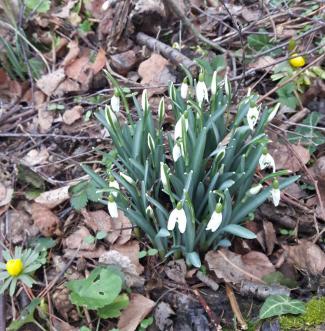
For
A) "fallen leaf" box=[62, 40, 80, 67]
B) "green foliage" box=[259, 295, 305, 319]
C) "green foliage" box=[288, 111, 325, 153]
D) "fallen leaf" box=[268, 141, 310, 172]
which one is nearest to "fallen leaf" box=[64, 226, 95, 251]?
"green foliage" box=[259, 295, 305, 319]

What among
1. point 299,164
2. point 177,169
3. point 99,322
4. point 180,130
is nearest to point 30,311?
point 99,322

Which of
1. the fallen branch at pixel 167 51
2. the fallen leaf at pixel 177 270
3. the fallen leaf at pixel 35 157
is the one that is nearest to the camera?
the fallen leaf at pixel 177 270

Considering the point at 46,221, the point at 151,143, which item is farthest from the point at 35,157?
the point at 151,143

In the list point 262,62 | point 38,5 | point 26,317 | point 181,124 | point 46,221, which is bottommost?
point 26,317

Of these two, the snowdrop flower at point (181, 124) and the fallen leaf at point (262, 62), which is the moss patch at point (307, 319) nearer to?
the snowdrop flower at point (181, 124)

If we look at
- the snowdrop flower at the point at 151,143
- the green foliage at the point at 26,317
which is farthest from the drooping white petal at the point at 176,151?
the green foliage at the point at 26,317

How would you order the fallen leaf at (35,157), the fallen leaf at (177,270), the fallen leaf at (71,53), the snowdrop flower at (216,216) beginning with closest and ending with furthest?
the snowdrop flower at (216,216) < the fallen leaf at (177,270) < the fallen leaf at (35,157) < the fallen leaf at (71,53)

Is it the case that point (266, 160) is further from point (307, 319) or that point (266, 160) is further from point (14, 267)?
point (14, 267)
